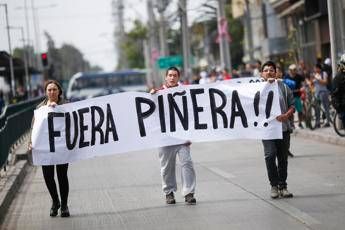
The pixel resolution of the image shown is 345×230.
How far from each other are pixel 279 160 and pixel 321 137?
10.2m

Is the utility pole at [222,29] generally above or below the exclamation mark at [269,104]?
above

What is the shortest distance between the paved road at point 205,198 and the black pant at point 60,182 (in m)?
0.28

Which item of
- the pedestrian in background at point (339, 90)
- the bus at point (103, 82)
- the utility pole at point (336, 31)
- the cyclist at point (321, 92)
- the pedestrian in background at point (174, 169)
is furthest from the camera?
the bus at point (103, 82)

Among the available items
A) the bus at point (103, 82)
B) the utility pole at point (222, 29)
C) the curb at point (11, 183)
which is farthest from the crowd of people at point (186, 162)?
the bus at point (103, 82)

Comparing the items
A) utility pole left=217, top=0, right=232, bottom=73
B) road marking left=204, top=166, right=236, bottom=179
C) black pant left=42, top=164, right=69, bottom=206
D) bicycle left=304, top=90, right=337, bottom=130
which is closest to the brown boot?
black pant left=42, top=164, right=69, bottom=206

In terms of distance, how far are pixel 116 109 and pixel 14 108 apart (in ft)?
47.9

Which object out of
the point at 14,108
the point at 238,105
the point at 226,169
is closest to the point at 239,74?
the point at 14,108

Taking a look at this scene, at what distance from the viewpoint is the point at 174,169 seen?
41.2 feet

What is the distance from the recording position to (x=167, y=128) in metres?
13.1

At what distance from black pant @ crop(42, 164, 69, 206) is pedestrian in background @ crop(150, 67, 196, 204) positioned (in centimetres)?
131


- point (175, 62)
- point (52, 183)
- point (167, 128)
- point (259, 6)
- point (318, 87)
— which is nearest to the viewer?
point (52, 183)

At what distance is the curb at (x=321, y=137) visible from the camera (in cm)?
2109

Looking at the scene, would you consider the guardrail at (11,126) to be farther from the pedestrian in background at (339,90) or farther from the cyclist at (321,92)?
the cyclist at (321,92)

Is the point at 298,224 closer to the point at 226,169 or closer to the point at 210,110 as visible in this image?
the point at 210,110
